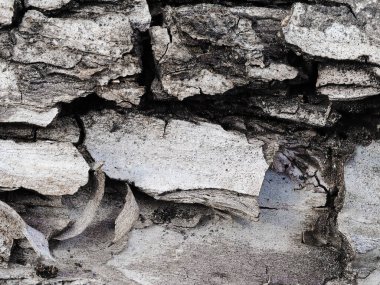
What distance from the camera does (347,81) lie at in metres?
3.20

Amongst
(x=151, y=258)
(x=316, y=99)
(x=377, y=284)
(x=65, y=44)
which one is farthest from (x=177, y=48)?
(x=377, y=284)

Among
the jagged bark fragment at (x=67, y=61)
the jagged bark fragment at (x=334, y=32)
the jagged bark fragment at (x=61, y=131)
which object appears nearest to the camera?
the jagged bark fragment at (x=334, y=32)

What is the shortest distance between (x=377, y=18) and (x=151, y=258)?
1.54 metres

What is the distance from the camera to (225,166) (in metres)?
3.33

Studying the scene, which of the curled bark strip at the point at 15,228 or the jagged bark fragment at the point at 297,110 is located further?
the jagged bark fragment at the point at 297,110

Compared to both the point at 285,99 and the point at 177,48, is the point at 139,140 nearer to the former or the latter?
the point at 177,48

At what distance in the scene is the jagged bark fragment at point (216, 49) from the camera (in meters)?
3.19

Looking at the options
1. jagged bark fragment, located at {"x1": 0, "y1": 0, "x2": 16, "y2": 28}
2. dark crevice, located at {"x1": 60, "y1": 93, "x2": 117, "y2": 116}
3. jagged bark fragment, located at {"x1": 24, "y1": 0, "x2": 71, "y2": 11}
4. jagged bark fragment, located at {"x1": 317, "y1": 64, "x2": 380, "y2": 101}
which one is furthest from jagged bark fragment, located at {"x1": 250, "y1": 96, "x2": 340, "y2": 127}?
jagged bark fragment, located at {"x1": 0, "y1": 0, "x2": 16, "y2": 28}

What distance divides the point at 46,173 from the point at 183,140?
690 mm

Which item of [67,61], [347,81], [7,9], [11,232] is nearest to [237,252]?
[347,81]

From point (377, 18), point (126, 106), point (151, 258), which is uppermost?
point (377, 18)

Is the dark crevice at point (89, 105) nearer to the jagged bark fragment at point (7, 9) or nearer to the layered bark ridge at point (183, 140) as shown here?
the layered bark ridge at point (183, 140)

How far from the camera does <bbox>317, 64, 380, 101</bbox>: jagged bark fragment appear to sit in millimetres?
3188

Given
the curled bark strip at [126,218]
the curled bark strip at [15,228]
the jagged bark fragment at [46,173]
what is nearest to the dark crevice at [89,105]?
the jagged bark fragment at [46,173]
